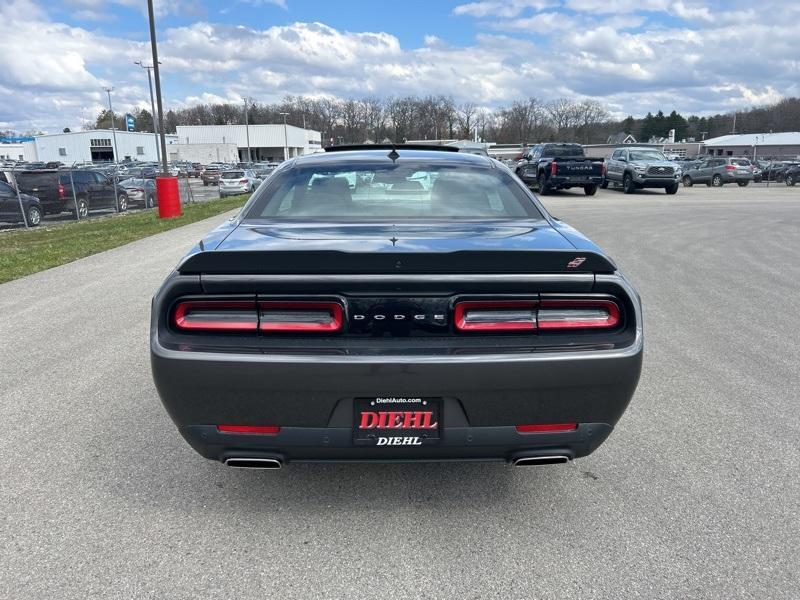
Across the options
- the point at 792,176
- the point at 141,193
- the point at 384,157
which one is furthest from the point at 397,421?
the point at 792,176

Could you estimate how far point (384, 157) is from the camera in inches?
161

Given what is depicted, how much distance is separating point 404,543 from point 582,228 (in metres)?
12.3

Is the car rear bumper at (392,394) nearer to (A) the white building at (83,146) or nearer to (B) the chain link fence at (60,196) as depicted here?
(B) the chain link fence at (60,196)

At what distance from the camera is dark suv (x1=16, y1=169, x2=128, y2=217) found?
19250 mm

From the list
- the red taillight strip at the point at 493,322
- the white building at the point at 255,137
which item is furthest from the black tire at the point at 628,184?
the white building at the point at 255,137

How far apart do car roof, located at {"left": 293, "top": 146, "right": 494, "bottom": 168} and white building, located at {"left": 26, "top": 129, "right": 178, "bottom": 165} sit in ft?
357

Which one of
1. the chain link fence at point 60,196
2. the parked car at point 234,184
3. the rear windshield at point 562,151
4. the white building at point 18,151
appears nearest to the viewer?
the chain link fence at point 60,196

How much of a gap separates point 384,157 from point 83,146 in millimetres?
116048

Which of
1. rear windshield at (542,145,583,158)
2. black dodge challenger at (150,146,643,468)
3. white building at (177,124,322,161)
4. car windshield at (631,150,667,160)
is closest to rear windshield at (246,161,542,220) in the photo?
black dodge challenger at (150,146,643,468)

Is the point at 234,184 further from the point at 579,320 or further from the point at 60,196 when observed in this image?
the point at 579,320

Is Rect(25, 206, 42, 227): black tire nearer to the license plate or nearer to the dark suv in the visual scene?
the dark suv

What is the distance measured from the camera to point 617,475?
323 cm

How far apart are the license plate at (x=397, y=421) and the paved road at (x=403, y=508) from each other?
51 centimetres

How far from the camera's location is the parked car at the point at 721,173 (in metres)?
34.8
